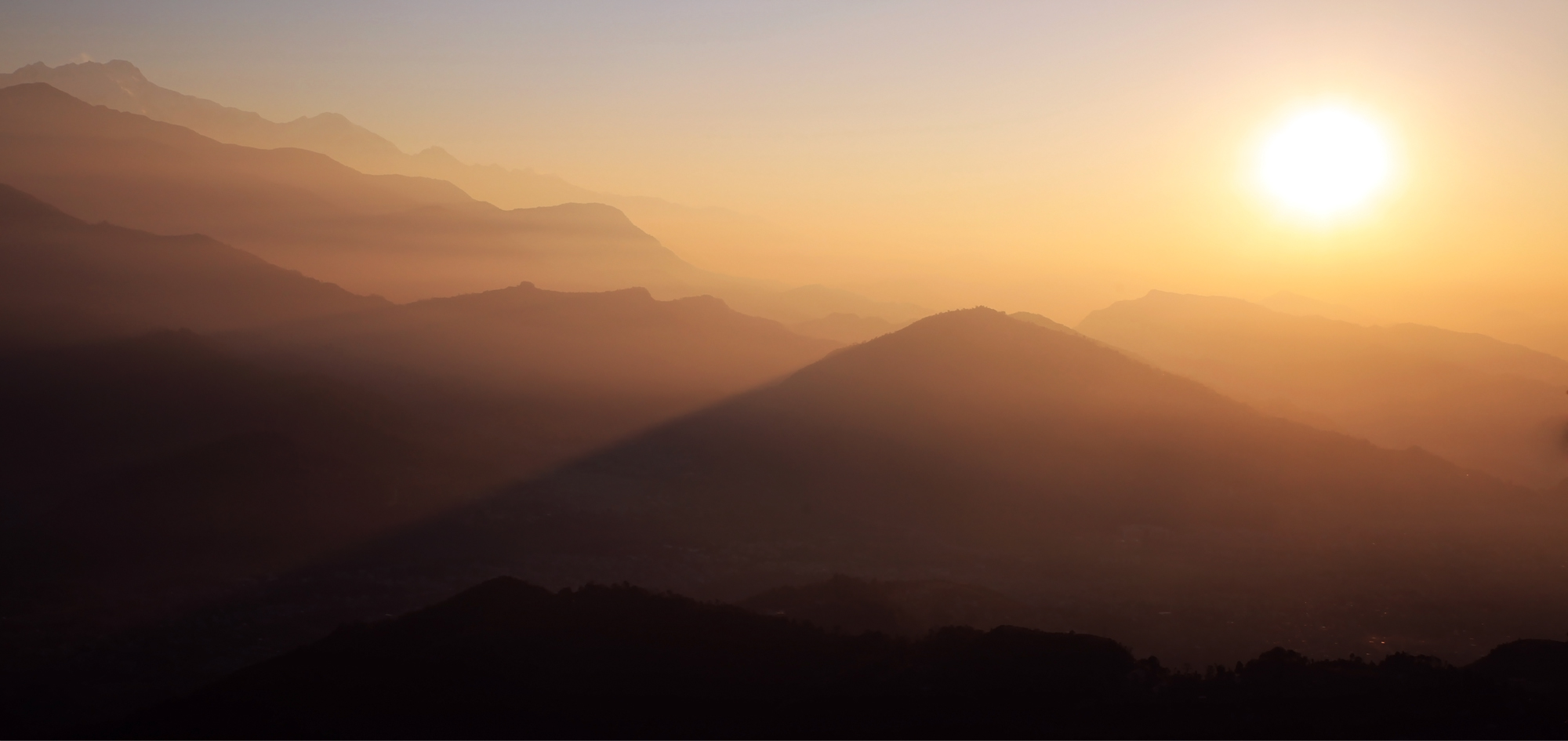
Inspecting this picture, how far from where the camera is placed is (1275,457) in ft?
174

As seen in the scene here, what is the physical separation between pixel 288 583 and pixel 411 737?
771 inches

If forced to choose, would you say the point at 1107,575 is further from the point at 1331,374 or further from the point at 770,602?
the point at 1331,374

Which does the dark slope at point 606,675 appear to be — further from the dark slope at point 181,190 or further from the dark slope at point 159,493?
the dark slope at point 181,190

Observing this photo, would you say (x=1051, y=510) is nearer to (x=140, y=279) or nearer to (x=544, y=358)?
(x=544, y=358)

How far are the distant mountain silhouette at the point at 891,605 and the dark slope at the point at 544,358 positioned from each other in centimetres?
2383

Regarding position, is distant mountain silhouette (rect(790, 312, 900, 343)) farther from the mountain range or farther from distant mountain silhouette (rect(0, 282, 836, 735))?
the mountain range

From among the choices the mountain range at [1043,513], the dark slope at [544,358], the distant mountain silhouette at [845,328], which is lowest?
the mountain range at [1043,513]

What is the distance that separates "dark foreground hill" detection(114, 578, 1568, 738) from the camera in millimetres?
18906

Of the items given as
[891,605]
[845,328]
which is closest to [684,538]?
[891,605]

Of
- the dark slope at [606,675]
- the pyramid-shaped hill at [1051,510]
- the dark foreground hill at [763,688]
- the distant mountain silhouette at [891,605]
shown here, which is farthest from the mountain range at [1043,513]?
the dark slope at [606,675]

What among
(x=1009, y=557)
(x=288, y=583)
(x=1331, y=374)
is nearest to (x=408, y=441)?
(x=288, y=583)

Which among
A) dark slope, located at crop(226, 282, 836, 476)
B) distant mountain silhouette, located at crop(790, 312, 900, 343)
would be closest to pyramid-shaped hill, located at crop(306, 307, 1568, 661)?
dark slope, located at crop(226, 282, 836, 476)

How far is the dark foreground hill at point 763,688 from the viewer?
18.9 metres

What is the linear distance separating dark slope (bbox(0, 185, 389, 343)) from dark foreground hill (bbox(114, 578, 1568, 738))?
52.5m
